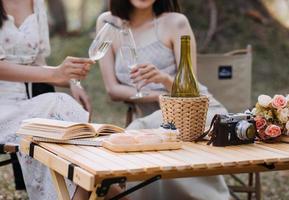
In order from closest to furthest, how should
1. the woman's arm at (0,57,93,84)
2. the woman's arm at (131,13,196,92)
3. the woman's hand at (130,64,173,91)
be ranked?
1. the woman's arm at (0,57,93,84)
2. the woman's hand at (130,64,173,91)
3. the woman's arm at (131,13,196,92)

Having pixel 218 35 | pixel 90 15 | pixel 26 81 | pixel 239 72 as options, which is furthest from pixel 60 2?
pixel 26 81

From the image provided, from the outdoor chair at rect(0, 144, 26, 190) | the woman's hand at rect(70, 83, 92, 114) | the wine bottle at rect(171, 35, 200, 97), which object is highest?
the wine bottle at rect(171, 35, 200, 97)

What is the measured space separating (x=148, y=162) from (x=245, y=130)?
557 mm

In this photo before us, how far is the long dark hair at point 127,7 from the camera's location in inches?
168

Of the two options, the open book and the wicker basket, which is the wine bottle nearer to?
the wicker basket

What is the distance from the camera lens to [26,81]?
11.6 feet

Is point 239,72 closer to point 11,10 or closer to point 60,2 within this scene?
point 11,10

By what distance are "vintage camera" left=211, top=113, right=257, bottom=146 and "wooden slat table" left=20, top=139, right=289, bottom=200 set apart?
4 cm

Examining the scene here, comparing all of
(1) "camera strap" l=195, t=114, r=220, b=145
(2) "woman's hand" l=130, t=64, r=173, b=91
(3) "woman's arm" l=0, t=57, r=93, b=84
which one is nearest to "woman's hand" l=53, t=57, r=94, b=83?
(3) "woman's arm" l=0, t=57, r=93, b=84

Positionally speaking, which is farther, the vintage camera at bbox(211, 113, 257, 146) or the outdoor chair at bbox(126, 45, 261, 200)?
the outdoor chair at bbox(126, 45, 261, 200)

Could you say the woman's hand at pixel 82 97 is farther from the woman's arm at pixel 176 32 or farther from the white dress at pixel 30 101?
Answer: the woman's arm at pixel 176 32

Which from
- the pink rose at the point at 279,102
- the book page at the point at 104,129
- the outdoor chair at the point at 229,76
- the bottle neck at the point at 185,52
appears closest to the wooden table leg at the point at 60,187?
the book page at the point at 104,129

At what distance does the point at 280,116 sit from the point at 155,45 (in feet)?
4.45

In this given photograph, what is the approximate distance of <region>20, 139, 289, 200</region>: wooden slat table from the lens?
7.64 ft
